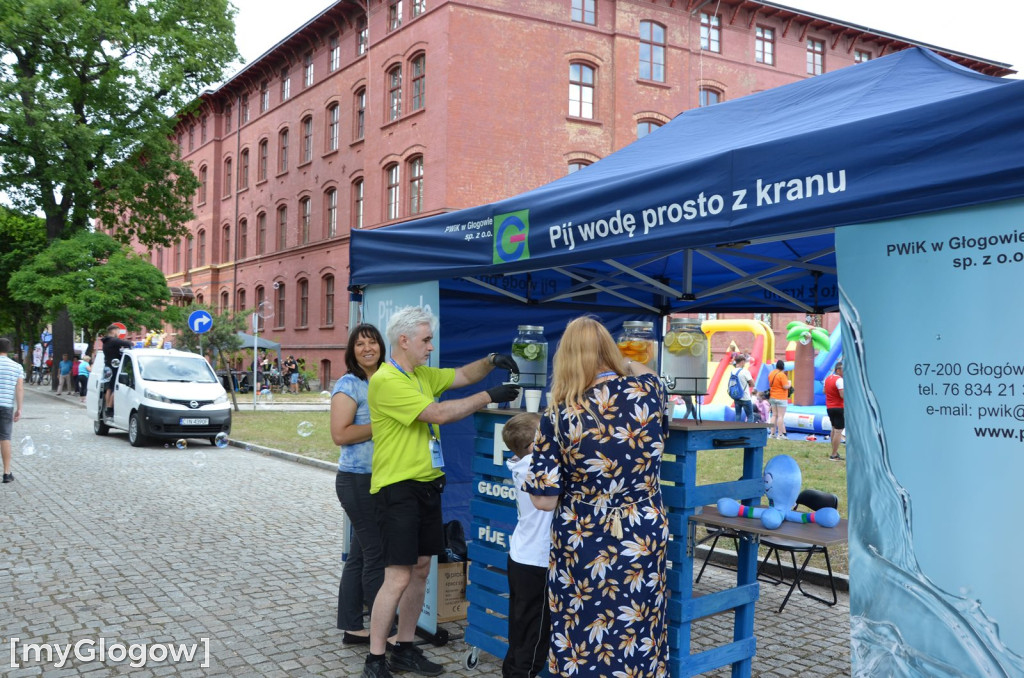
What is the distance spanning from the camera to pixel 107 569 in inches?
263

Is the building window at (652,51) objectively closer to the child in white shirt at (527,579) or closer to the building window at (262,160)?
the building window at (262,160)

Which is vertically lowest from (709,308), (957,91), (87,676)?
(87,676)

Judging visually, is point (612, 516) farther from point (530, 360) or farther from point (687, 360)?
point (530, 360)

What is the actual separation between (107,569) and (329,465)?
6223 millimetres

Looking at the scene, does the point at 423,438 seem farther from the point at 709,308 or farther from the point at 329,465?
the point at 329,465

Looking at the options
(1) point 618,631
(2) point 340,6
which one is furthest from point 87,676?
(2) point 340,6

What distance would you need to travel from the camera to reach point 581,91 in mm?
30172

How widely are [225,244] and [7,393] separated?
125 ft

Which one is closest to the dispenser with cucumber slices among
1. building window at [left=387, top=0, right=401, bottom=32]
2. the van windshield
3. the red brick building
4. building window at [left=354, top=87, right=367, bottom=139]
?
the van windshield

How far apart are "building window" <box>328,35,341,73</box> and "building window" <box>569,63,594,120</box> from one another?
11484 mm

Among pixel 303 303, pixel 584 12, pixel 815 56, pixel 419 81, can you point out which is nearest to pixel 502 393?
pixel 419 81

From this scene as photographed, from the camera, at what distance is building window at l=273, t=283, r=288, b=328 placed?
39469mm

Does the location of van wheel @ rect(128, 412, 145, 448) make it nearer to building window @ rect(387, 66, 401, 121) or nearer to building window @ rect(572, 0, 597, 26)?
building window @ rect(387, 66, 401, 121)

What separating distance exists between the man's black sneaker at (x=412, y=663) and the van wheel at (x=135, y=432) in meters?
12.4
